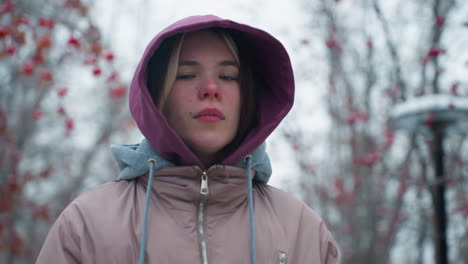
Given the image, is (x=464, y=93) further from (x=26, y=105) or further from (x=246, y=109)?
(x=26, y=105)

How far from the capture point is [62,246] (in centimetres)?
156

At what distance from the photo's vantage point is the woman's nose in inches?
70.4

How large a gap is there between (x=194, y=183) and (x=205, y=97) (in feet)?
1.07

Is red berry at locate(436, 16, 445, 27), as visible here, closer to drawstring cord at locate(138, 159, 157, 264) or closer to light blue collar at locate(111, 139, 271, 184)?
light blue collar at locate(111, 139, 271, 184)

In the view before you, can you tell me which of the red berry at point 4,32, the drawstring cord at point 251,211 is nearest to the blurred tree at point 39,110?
the red berry at point 4,32

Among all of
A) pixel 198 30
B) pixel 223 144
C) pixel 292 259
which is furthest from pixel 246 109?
pixel 292 259

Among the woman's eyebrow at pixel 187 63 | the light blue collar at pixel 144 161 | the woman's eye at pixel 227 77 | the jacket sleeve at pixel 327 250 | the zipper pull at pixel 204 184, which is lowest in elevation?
→ the jacket sleeve at pixel 327 250

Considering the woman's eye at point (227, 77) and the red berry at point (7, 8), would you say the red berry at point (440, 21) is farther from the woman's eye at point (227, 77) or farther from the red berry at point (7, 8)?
the red berry at point (7, 8)

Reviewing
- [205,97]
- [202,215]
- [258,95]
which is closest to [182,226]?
[202,215]

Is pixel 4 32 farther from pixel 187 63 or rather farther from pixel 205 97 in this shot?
pixel 205 97

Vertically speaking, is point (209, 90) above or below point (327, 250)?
above

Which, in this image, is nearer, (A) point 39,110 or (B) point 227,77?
(B) point 227,77

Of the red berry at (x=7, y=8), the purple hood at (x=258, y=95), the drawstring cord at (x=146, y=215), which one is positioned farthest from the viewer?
the red berry at (x=7, y=8)

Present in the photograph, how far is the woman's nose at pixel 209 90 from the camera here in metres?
1.79
